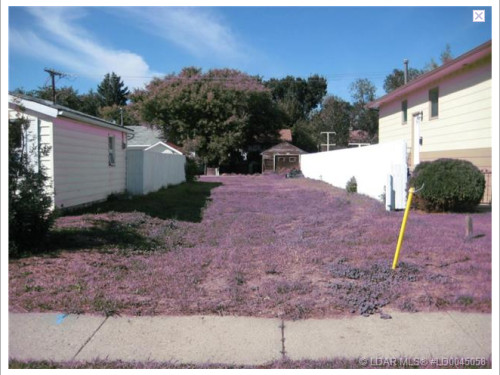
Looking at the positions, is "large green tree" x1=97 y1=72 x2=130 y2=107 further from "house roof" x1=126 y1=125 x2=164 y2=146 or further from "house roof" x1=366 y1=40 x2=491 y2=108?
"house roof" x1=126 y1=125 x2=164 y2=146

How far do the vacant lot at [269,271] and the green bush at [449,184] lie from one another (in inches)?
3.9

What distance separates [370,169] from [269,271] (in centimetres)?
654

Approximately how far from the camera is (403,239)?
4242mm

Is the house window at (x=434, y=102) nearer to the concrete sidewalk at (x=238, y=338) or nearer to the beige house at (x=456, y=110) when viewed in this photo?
the beige house at (x=456, y=110)

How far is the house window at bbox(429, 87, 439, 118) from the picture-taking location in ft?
11.4

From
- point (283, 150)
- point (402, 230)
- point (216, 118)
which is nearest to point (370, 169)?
point (402, 230)

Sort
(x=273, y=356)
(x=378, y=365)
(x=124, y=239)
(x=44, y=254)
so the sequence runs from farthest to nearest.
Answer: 1. (x=124, y=239)
2. (x=44, y=254)
3. (x=273, y=356)
4. (x=378, y=365)

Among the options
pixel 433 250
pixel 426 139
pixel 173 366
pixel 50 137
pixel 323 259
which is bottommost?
pixel 173 366

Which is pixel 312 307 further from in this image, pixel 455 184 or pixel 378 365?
pixel 455 184

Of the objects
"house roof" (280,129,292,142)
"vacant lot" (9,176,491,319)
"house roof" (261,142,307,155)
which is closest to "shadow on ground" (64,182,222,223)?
→ "vacant lot" (9,176,491,319)

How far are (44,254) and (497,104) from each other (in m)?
5.65

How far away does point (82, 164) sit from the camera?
11648 millimetres

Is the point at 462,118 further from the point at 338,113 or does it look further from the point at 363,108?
the point at 338,113

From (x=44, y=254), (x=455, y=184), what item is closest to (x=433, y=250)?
(x=455, y=184)
